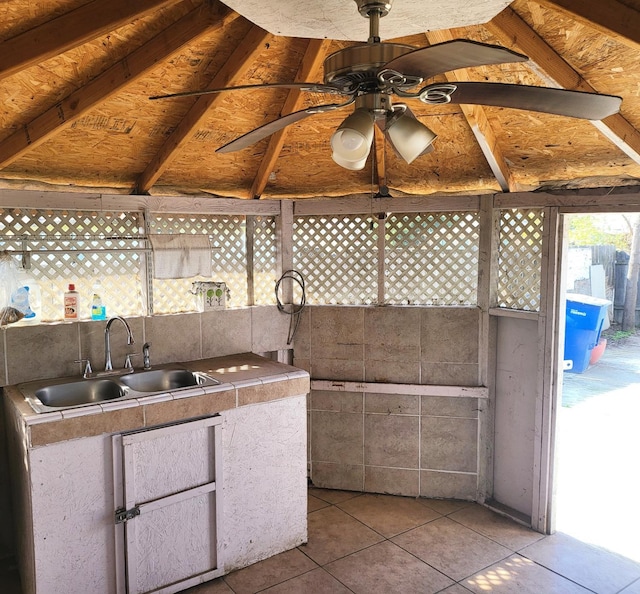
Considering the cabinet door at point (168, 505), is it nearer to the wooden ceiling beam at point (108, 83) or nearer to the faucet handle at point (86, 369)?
the faucet handle at point (86, 369)

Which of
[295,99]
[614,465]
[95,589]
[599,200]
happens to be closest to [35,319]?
[95,589]

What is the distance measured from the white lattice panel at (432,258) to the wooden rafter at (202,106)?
5.57 ft

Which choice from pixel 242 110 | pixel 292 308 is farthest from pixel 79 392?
pixel 242 110

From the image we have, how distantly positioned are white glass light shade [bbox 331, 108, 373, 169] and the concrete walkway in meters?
2.71

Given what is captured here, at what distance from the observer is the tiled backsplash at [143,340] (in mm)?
3334

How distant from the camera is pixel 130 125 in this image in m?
3.39

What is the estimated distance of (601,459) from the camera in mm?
4891

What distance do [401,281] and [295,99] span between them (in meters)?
1.68

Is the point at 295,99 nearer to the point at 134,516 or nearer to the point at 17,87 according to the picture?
the point at 17,87

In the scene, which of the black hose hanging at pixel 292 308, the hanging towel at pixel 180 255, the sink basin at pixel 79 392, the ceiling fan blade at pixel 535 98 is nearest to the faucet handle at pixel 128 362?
the sink basin at pixel 79 392

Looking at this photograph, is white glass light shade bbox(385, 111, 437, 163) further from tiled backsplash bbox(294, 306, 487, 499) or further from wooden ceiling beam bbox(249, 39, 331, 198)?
tiled backsplash bbox(294, 306, 487, 499)

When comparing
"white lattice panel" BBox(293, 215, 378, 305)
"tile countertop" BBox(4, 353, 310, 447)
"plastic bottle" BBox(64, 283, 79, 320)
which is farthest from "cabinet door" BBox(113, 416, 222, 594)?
"white lattice panel" BBox(293, 215, 378, 305)

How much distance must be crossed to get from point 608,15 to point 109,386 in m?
3.16

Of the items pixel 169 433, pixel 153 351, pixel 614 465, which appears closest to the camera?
pixel 169 433
